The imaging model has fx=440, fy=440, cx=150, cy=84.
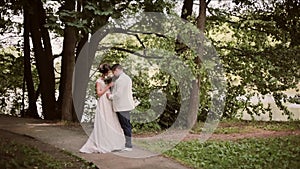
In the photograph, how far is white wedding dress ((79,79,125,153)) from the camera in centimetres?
719

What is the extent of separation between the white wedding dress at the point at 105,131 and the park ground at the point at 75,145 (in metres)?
0.27

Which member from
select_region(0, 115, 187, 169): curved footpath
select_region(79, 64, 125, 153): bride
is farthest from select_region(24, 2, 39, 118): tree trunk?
select_region(79, 64, 125, 153): bride

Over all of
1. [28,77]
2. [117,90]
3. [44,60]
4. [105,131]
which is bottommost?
[105,131]

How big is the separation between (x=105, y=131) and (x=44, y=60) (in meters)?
6.02

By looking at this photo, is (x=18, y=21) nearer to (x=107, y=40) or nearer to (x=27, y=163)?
(x=107, y=40)

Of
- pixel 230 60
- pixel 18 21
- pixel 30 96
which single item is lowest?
pixel 30 96

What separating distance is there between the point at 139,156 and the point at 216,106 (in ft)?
18.5

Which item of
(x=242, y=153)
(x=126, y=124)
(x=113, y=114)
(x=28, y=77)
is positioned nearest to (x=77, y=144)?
(x=113, y=114)

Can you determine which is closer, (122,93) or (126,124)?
(122,93)

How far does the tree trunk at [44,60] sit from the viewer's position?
12.5m

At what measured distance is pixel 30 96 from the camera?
46.4 feet

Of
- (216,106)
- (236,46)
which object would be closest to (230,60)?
(236,46)

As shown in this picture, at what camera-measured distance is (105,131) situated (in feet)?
23.9

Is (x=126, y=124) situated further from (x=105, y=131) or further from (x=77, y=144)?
(x=77, y=144)
